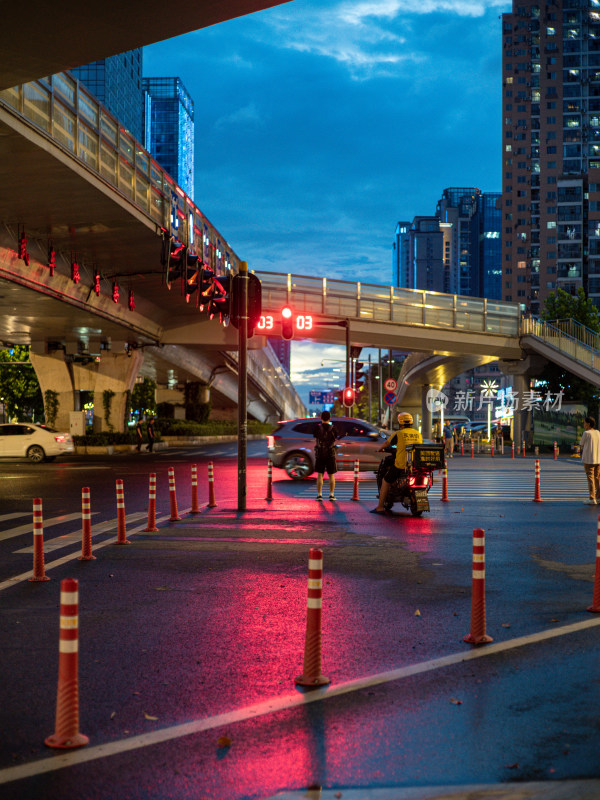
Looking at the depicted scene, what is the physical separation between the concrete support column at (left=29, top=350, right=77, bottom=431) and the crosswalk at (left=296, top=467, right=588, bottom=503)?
944 inches

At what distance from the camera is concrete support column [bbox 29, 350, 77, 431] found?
45.3 m

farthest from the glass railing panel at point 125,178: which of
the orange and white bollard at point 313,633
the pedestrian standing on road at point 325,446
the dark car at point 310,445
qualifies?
the orange and white bollard at point 313,633

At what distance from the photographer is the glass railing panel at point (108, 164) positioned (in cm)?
2242

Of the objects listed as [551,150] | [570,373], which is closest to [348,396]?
[570,373]

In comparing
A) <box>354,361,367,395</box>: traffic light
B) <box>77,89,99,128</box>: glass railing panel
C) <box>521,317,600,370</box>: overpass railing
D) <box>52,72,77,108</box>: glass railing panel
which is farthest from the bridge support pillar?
<box>52,72,77,108</box>: glass railing panel

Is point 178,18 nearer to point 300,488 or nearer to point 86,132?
point 86,132

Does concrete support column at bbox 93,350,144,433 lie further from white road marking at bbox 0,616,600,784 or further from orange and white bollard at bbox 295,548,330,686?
orange and white bollard at bbox 295,548,330,686

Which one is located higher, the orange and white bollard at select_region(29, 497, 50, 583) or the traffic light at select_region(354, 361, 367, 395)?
the traffic light at select_region(354, 361, 367, 395)

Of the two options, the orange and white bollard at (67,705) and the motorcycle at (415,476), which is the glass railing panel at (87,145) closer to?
the motorcycle at (415,476)

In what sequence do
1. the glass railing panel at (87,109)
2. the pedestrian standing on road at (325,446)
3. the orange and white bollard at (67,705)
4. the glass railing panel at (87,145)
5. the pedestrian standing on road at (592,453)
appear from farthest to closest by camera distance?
the glass railing panel at (87,109)
the glass railing panel at (87,145)
the pedestrian standing on road at (325,446)
the pedestrian standing on road at (592,453)
the orange and white bollard at (67,705)

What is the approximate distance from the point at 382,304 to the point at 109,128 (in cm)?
2194

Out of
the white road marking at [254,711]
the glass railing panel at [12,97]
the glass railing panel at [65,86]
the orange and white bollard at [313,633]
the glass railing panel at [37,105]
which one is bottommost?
the white road marking at [254,711]

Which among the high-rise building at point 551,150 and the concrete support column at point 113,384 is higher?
the high-rise building at point 551,150

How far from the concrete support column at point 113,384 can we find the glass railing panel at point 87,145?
83.2 ft
